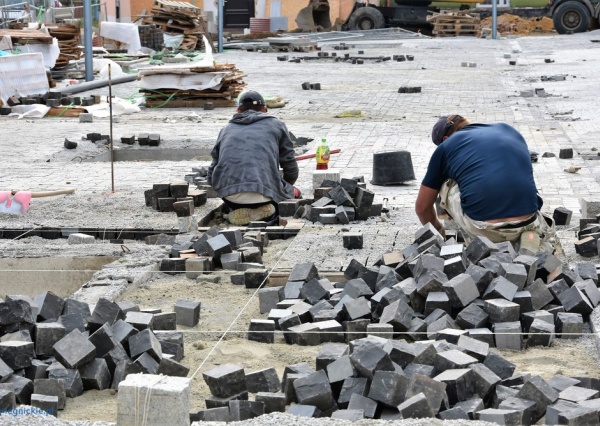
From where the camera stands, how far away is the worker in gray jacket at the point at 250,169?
8844mm

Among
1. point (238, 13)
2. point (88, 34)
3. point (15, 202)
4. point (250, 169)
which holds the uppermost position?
point (88, 34)

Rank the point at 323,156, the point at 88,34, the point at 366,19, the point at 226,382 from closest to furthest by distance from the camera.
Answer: the point at 226,382
the point at 323,156
the point at 88,34
the point at 366,19

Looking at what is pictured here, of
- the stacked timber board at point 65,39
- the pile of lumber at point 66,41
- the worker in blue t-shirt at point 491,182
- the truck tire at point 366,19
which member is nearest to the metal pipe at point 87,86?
the stacked timber board at point 65,39

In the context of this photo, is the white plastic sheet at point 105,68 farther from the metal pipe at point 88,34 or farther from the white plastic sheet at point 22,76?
the white plastic sheet at point 22,76

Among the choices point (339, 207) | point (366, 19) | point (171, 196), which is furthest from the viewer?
point (366, 19)

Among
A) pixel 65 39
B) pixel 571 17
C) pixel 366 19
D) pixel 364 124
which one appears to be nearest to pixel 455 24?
pixel 366 19

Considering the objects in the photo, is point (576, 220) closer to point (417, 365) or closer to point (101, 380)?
point (417, 365)

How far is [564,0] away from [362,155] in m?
29.7

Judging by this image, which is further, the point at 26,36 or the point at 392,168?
the point at 26,36

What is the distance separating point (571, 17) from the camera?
129 ft

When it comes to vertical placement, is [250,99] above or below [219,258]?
above

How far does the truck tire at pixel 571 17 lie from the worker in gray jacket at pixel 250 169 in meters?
32.4

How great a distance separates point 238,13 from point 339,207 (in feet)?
123

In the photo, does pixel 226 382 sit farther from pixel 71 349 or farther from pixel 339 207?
pixel 339 207
